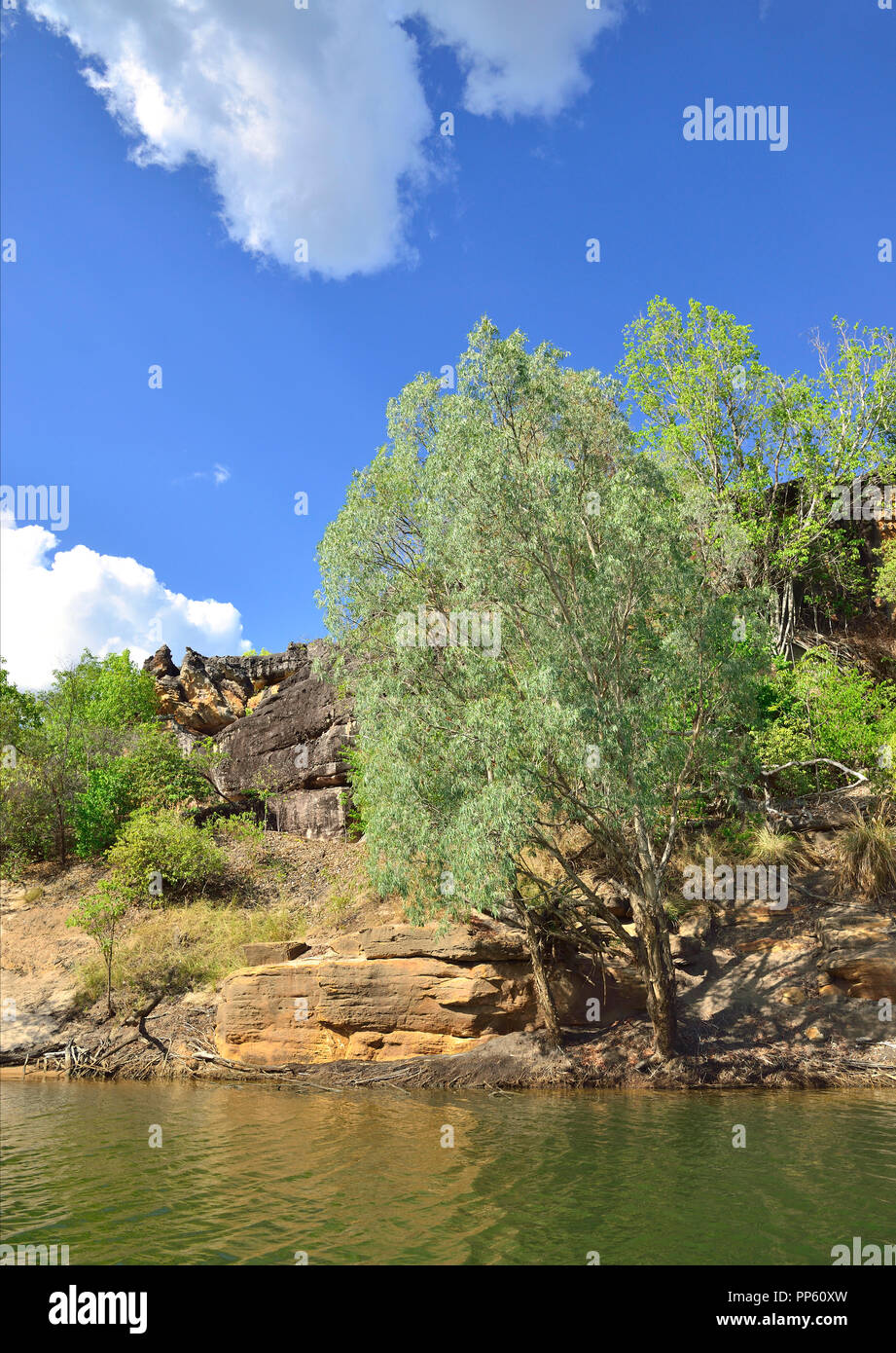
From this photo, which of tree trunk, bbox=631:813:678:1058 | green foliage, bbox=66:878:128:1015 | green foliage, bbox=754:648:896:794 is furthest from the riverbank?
green foliage, bbox=754:648:896:794

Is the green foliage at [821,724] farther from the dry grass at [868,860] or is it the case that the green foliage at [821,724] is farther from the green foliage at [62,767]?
the green foliage at [62,767]

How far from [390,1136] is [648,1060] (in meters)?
6.50

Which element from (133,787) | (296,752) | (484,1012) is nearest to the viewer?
(484,1012)

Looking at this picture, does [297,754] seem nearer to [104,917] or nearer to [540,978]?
[104,917]

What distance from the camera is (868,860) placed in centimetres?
1920

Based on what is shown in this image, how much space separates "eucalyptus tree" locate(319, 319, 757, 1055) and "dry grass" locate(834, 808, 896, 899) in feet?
12.2

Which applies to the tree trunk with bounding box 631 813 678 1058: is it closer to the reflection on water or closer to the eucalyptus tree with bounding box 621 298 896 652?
the reflection on water

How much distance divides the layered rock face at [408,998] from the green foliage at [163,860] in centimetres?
927

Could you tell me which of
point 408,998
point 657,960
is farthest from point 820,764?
point 408,998

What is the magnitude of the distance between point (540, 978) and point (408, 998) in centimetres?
307

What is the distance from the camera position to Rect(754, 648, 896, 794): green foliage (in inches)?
Result: 859

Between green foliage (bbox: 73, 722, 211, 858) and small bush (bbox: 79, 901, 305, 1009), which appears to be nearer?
small bush (bbox: 79, 901, 305, 1009)
